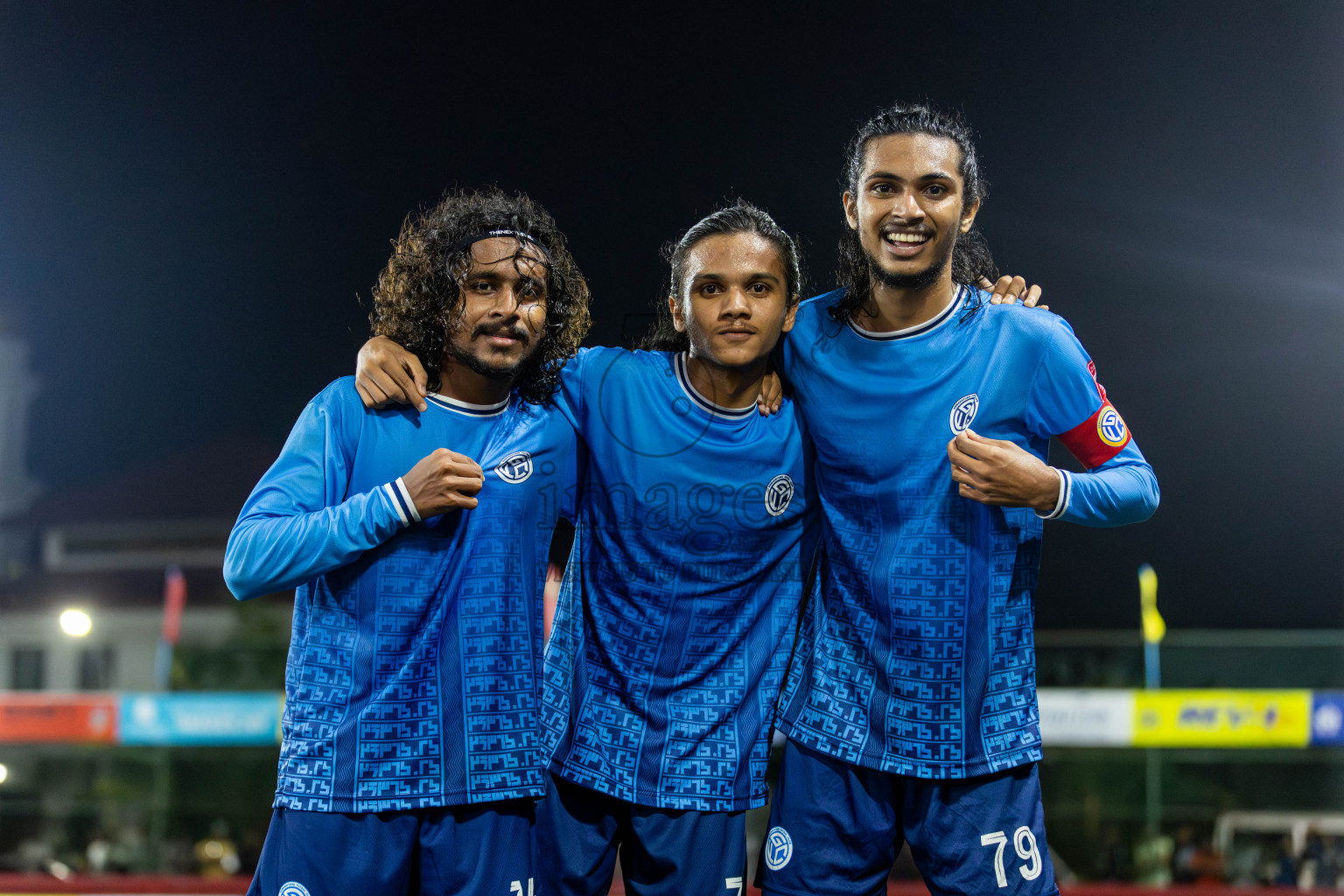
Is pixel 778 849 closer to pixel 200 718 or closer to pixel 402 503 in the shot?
Answer: pixel 402 503

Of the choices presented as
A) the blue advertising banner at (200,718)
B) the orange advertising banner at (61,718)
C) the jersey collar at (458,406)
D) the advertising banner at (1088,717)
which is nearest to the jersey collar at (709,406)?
the jersey collar at (458,406)

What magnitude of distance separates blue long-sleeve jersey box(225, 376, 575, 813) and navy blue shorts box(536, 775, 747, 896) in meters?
0.15

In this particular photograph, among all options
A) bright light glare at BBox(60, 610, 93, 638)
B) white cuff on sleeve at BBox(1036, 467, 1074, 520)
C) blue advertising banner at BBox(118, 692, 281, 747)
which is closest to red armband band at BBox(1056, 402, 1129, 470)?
white cuff on sleeve at BBox(1036, 467, 1074, 520)

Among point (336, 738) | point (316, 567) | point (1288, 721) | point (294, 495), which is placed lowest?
point (1288, 721)

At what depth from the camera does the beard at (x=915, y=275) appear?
1.56 m

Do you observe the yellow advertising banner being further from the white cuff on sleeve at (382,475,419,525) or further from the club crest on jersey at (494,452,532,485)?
the white cuff on sleeve at (382,475,419,525)

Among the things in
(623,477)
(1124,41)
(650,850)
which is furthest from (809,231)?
(650,850)

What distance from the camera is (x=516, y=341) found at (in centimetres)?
154

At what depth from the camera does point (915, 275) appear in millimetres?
1559

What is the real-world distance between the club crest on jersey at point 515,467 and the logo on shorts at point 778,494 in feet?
1.32

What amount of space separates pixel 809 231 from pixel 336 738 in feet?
10.4

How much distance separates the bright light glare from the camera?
32.8ft

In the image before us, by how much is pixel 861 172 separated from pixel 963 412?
1.40 feet

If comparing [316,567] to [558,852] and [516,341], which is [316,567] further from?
[558,852]
